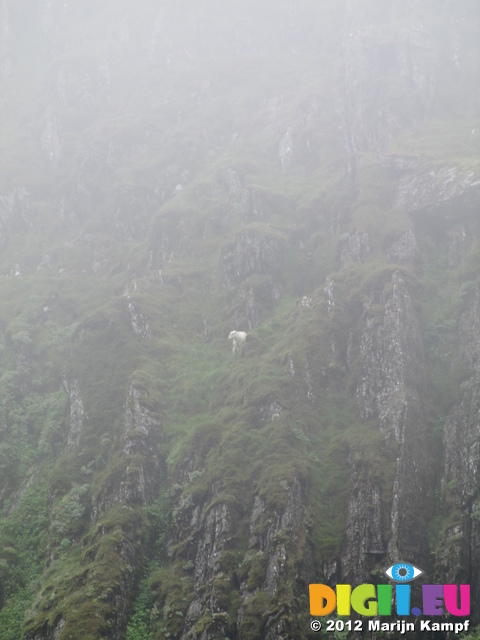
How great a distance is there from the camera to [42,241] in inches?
2457

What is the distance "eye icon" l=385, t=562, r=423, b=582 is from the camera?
903 inches

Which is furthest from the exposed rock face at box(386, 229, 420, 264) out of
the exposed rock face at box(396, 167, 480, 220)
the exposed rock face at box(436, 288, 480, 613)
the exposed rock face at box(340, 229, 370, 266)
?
the exposed rock face at box(436, 288, 480, 613)

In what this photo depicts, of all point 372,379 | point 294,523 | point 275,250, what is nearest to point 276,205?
point 275,250

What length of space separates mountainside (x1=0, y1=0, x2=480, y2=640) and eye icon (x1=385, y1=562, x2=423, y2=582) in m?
0.76

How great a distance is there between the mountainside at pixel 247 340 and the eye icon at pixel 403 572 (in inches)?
29.7

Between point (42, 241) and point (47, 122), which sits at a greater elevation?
point (47, 122)

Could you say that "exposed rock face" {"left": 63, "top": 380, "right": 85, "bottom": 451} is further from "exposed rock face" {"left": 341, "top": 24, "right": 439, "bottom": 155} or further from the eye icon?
"exposed rock face" {"left": 341, "top": 24, "right": 439, "bottom": 155}

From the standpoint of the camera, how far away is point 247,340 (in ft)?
132

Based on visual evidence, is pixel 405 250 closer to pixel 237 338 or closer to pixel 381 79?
pixel 237 338

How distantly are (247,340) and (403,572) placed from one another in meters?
20.4

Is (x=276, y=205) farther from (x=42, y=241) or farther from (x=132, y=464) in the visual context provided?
(x=132, y=464)

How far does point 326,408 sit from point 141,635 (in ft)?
53.3

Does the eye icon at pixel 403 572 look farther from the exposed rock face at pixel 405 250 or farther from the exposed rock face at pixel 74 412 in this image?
the exposed rock face at pixel 405 250

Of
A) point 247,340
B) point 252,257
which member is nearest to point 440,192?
point 252,257
